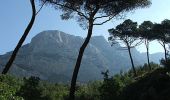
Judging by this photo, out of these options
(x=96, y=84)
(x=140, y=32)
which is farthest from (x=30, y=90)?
(x=140, y=32)

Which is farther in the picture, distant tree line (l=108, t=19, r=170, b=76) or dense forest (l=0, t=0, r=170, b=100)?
distant tree line (l=108, t=19, r=170, b=76)

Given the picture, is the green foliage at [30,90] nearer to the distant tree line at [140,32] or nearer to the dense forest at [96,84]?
the dense forest at [96,84]

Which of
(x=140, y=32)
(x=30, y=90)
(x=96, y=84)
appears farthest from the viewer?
(x=140, y=32)

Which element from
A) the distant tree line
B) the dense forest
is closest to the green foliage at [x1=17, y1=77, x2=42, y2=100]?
the dense forest

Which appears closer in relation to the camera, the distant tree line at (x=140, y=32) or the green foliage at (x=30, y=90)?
the green foliage at (x=30, y=90)

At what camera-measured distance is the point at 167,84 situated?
1908cm

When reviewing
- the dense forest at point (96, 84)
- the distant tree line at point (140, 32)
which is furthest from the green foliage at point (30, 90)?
the distant tree line at point (140, 32)

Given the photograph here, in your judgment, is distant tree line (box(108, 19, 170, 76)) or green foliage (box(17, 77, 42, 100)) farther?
distant tree line (box(108, 19, 170, 76))

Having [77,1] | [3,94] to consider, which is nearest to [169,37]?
[77,1]

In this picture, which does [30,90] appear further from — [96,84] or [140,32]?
[140,32]

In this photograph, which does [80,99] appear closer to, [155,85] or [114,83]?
[114,83]

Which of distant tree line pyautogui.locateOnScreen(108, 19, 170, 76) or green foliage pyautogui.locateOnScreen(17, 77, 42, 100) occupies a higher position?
distant tree line pyautogui.locateOnScreen(108, 19, 170, 76)

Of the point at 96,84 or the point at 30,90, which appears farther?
the point at 96,84

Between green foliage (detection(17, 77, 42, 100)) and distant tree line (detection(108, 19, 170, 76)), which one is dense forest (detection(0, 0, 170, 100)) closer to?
green foliage (detection(17, 77, 42, 100))
